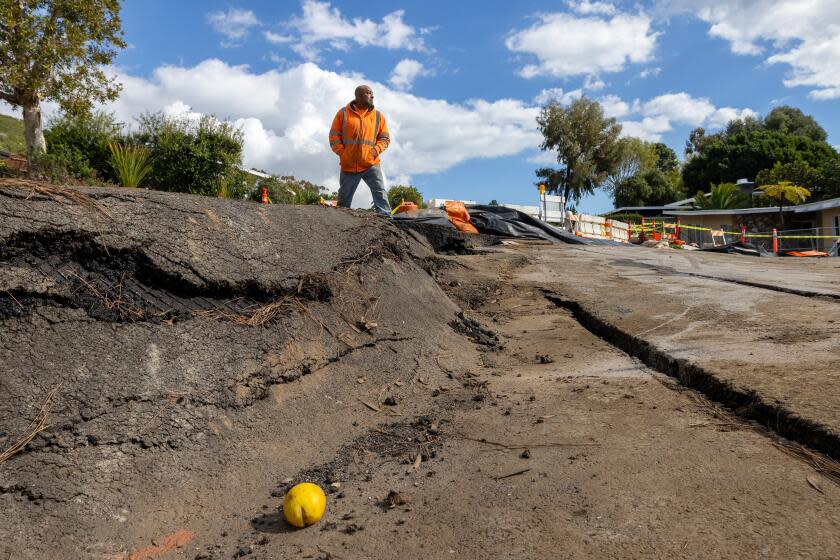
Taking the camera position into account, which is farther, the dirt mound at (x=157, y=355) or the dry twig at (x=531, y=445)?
the dry twig at (x=531, y=445)

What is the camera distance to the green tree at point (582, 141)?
3775 centimetres

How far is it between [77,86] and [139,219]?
42.6ft

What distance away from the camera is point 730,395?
309cm

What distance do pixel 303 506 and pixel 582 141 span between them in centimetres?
3900

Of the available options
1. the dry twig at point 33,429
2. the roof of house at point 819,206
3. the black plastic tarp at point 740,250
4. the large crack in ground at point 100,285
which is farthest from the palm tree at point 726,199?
the dry twig at point 33,429

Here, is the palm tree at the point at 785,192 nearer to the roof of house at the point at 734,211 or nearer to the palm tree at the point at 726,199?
the roof of house at the point at 734,211

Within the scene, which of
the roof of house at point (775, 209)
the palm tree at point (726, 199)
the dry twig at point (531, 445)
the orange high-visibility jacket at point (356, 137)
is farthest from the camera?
the palm tree at point (726, 199)

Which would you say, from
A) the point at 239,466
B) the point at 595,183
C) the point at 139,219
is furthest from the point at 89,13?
the point at 595,183

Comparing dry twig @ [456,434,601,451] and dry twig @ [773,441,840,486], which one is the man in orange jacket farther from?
dry twig @ [773,441,840,486]

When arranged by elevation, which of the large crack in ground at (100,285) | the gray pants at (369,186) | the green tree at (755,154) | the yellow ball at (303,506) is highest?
the green tree at (755,154)

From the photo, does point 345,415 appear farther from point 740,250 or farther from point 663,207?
point 663,207

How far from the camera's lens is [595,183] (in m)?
39.7

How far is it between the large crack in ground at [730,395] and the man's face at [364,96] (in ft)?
13.3

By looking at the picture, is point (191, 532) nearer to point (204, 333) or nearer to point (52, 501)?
point (52, 501)
